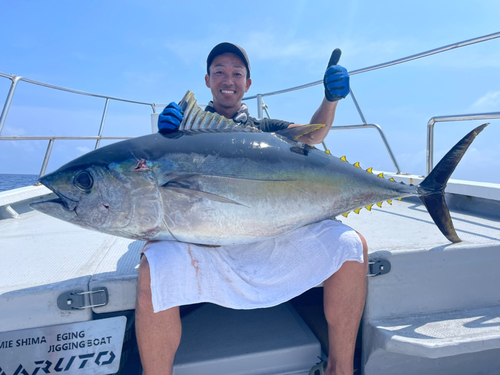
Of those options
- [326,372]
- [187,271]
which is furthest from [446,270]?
[187,271]

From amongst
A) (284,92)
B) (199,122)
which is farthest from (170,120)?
(284,92)

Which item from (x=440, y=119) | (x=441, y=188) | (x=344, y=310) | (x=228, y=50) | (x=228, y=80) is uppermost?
(x=228, y=50)

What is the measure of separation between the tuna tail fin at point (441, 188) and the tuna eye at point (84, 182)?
62.8 inches

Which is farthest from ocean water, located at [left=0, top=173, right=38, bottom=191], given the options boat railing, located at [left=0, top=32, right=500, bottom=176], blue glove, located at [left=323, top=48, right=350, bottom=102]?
blue glove, located at [left=323, top=48, right=350, bottom=102]

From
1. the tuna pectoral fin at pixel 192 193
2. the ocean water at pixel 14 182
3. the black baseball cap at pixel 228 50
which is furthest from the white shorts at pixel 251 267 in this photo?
the ocean water at pixel 14 182

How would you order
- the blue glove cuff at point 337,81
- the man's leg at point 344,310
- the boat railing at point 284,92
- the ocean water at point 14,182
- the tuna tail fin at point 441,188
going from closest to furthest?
the man's leg at point 344,310
the tuna tail fin at point 441,188
the blue glove cuff at point 337,81
the boat railing at point 284,92
the ocean water at point 14,182

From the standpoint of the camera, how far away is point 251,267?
145cm

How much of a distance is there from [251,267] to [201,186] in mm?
435

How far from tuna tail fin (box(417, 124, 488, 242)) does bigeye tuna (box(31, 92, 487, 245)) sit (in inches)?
6.0

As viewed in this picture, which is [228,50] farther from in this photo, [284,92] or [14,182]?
[14,182]

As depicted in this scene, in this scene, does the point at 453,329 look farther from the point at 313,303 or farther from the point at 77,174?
the point at 77,174

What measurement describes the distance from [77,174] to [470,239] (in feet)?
6.69

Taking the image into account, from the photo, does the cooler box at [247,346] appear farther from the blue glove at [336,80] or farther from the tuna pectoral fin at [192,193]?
the blue glove at [336,80]

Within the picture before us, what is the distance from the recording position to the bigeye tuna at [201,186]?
1324 millimetres
